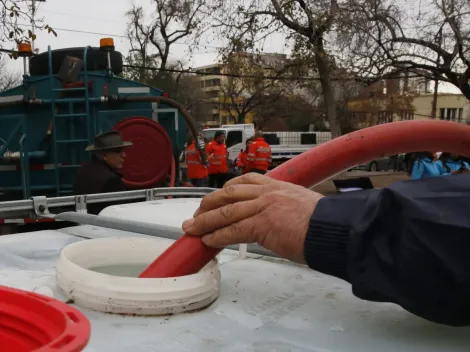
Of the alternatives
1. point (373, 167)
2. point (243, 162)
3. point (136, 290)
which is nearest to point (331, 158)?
point (136, 290)

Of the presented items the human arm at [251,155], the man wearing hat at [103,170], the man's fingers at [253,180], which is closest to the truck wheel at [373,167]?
the human arm at [251,155]

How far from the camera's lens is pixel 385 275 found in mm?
979

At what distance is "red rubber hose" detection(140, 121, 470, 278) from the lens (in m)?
1.38

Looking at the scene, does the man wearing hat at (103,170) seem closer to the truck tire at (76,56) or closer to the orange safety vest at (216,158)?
the truck tire at (76,56)

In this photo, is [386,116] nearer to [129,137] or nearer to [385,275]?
[129,137]

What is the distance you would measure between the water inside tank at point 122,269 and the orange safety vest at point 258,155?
1224 centimetres

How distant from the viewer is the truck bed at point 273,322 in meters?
1.19

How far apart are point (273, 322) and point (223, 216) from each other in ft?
1.11

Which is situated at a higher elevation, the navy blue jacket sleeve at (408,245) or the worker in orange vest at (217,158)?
the navy blue jacket sleeve at (408,245)

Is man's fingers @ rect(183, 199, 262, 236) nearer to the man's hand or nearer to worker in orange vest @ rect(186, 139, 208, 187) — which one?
the man's hand

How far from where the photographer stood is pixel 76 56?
7031 millimetres

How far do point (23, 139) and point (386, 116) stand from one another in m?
41.6

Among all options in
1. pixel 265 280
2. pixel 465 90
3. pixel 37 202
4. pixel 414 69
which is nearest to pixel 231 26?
pixel 414 69

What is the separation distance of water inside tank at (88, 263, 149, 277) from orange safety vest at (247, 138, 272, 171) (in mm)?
12245
